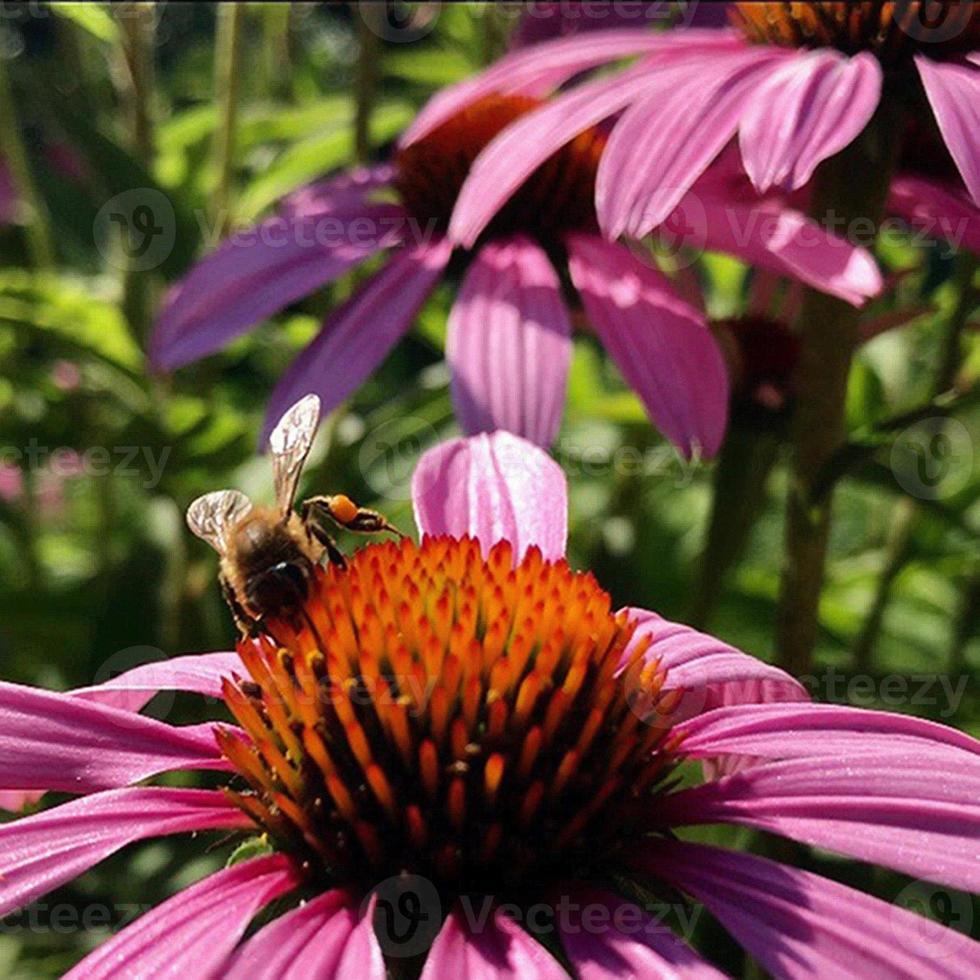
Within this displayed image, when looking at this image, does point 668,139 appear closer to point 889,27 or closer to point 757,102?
point 757,102

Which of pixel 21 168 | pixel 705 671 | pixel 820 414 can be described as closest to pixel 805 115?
pixel 820 414

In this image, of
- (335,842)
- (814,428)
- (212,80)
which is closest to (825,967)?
(335,842)

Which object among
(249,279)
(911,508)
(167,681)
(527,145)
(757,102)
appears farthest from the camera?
(911,508)

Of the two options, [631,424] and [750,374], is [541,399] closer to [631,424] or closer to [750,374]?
[750,374]

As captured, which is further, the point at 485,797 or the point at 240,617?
the point at 240,617

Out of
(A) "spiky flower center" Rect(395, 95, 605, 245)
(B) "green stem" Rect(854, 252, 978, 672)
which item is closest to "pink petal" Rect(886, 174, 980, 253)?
(B) "green stem" Rect(854, 252, 978, 672)

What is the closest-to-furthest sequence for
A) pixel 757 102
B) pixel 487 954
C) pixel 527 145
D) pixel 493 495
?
pixel 487 954
pixel 493 495
pixel 757 102
pixel 527 145

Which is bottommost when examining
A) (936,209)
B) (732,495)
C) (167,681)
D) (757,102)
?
(732,495)
